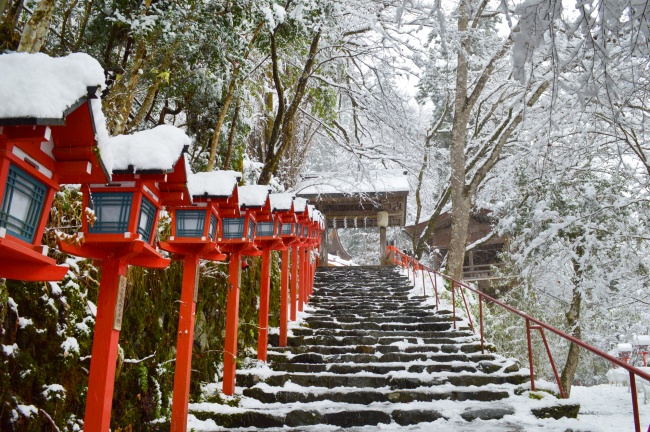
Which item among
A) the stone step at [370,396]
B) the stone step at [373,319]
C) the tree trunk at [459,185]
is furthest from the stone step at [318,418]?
the tree trunk at [459,185]

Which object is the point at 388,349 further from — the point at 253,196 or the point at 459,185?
the point at 459,185

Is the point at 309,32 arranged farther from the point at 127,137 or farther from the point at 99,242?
the point at 99,242

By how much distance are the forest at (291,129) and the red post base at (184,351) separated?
363mm

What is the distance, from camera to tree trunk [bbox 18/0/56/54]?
333cm

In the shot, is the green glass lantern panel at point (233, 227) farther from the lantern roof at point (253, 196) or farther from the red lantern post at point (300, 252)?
the red lantern post at point (300, 252)

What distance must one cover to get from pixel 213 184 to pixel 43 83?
248 centimetres

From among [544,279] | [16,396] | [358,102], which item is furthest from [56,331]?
[544,279]

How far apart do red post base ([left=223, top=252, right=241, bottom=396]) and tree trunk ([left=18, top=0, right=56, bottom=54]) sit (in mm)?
2962

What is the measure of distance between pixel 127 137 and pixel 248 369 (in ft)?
14.6

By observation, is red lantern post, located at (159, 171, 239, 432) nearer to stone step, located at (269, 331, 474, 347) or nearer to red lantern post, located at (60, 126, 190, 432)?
red lantern post, located at (60, 126, 190, 432)

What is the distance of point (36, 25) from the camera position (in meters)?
3.38

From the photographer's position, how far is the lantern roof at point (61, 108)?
167cm

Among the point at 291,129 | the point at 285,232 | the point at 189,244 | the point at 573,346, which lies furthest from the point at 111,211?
the point at 573,346

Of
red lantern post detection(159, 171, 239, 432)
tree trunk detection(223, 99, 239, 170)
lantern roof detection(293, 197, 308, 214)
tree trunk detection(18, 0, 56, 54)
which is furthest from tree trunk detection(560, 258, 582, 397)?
tree trunk detection(18, 0, 56, 54)
